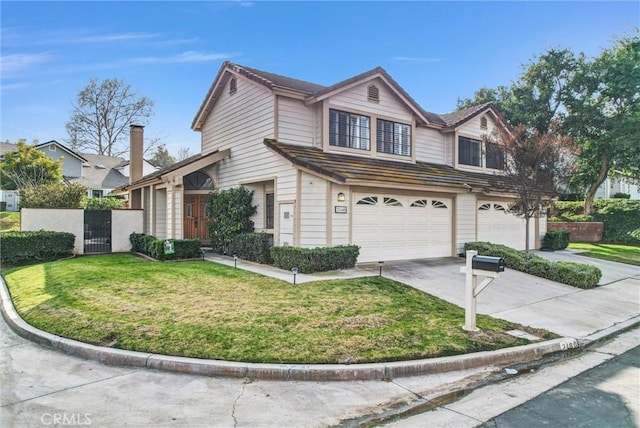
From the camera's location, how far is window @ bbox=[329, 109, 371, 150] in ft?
44.7

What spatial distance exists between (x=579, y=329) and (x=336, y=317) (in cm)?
463

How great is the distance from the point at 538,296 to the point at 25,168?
108 feet

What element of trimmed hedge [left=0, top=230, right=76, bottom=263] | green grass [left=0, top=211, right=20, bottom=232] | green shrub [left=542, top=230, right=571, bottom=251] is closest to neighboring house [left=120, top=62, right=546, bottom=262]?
green shrub [left=542, top=230, right=571, bottom=251]

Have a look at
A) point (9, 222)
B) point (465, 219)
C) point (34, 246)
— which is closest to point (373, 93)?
point (465, 219)

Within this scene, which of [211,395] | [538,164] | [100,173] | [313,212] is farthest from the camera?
[100,173]

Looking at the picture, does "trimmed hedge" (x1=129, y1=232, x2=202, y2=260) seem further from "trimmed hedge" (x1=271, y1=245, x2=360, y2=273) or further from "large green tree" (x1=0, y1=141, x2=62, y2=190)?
"large green tree" (x1=0, y1=141, x2=62, y2=190)

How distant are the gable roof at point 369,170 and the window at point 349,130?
0.59 meters

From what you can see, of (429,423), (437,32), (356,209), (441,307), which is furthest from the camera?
(437,32)

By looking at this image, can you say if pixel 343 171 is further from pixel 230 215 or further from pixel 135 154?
pixel 135 154

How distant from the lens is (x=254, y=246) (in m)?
13.0

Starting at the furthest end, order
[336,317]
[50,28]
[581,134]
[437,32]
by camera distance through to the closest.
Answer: [581,134] → [437,32] → [50,28] → [336,317]

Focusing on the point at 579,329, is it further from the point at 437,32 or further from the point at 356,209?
the point at 437,32

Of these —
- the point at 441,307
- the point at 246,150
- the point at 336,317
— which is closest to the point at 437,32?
the point at 246,150

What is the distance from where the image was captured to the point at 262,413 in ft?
12.0
